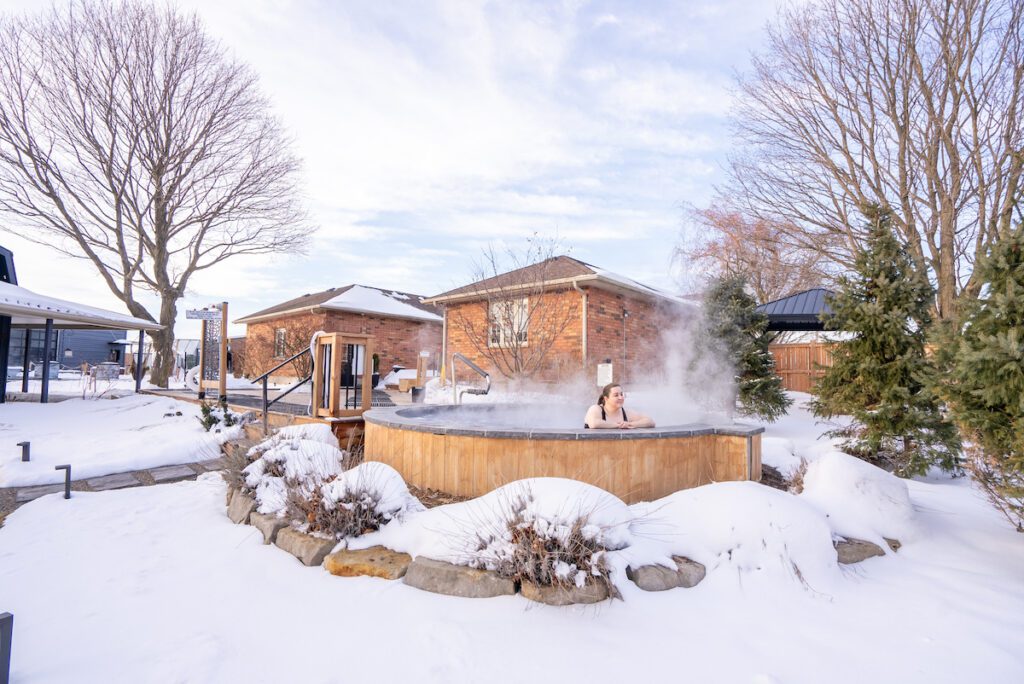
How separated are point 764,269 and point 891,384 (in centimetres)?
1549

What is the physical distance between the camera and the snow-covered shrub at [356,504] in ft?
10.9

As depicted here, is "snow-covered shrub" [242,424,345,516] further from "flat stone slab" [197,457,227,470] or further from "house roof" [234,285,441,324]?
"house roof" [234,285,441,324]

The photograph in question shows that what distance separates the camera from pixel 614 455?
3.66m

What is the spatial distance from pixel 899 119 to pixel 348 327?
1524cm

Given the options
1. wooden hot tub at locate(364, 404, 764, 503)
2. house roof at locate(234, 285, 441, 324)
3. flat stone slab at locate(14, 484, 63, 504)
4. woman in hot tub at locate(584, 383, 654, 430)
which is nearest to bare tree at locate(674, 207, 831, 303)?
house roof at locate(234, 285, 441, 324)

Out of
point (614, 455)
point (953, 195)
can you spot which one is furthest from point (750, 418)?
point (614, 455)

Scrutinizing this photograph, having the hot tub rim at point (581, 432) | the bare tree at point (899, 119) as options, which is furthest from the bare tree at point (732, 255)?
the hot tub rim at point (581, 432)

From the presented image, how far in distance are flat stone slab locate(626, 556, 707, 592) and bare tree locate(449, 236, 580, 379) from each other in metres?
8.03

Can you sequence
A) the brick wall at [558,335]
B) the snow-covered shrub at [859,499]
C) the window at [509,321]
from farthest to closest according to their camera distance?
the brick wall at [558,335] < the window at [509,321] < the snow-covered shrub at [859,499]

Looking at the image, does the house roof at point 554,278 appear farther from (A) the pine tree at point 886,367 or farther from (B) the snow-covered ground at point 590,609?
(B) the snow-covered ground at point 590,609

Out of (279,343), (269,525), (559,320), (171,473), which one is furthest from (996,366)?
(279,343)

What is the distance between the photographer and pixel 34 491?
5.00m

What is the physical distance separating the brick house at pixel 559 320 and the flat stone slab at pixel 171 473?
6407mm

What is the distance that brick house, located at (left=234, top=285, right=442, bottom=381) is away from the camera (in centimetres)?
1652
